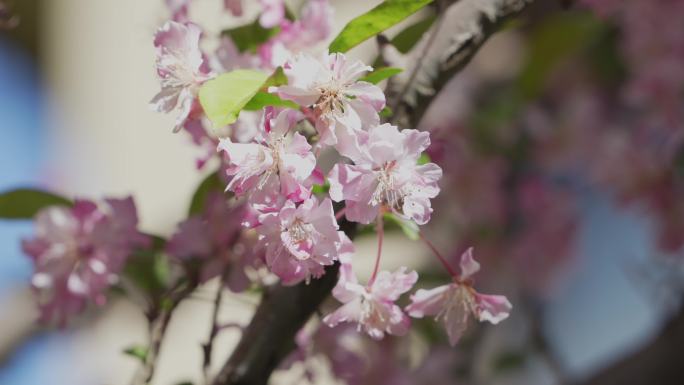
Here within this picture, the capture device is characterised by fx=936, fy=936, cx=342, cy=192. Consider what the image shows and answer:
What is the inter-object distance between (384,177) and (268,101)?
0.08 metres

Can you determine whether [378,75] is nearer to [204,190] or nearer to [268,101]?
[268,101]

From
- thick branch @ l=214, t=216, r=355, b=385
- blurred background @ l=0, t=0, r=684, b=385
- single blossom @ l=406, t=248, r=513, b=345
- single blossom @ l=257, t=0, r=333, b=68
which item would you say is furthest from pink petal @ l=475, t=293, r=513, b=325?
blurred background @ l=0, t=0, r=684, b=385

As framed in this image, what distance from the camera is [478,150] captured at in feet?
5.30

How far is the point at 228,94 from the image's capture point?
50cm

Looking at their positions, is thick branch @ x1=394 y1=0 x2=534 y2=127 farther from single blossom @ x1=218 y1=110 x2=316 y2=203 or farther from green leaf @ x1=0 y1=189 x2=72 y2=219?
green leaf @ x1=0 y1=189 x2=72 y2=219

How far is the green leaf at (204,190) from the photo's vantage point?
0.73 metres

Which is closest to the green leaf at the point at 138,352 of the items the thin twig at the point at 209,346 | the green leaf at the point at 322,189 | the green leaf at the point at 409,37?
the thin twig at the point at 209,346

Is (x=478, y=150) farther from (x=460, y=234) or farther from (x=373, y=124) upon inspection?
(x=373, y=124)

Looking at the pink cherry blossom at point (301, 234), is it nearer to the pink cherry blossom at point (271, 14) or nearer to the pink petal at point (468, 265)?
the pink petal at point (468, 265)

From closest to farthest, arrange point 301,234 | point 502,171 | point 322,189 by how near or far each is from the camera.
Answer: point 301,234, point 322,189, point 502,171

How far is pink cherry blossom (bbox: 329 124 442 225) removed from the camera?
0.49 meters

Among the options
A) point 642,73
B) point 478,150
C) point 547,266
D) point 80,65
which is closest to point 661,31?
point 642,73

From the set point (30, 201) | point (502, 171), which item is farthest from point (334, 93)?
point (502, 171)

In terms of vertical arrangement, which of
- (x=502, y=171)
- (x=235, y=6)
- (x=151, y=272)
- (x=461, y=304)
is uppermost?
(x=235, y=6)
